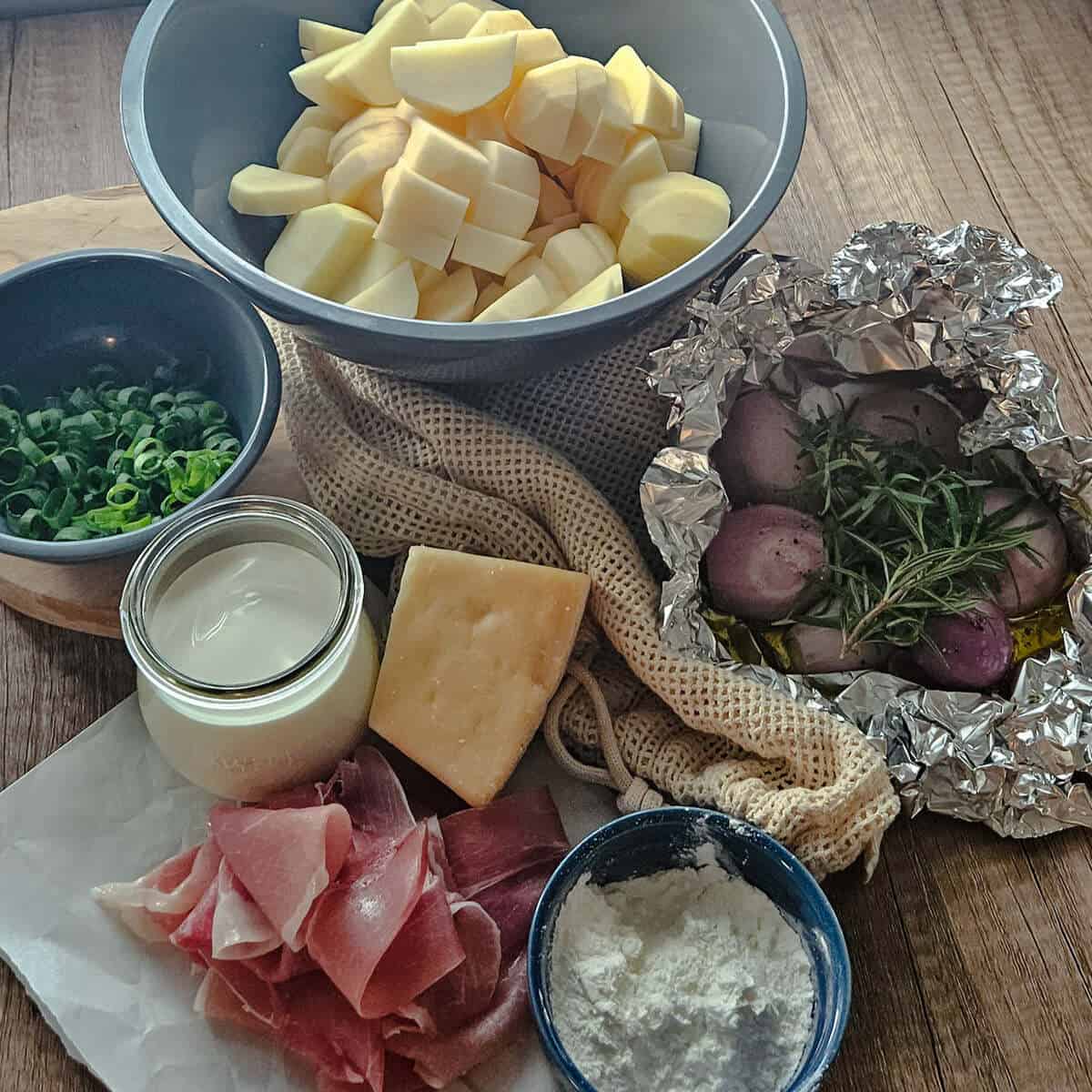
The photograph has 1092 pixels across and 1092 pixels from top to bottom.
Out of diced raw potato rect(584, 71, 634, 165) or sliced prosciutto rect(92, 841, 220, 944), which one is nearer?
sliced prosciutto rect(92, 841, 220, 944)

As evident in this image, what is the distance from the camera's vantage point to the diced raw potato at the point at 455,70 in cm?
112

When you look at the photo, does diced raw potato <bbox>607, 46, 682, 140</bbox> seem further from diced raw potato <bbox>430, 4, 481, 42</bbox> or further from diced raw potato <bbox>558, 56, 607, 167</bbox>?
diced raw potato <bbox>430, 4, 481, 42</bbox>

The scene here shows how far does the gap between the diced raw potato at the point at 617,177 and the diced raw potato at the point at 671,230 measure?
0.04 meters

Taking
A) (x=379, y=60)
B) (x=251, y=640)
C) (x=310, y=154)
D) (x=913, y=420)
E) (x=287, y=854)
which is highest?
(x=379, y=60)

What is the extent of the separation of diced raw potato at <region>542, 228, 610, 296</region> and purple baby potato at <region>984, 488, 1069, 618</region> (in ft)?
1.42

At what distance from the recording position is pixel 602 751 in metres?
1.13

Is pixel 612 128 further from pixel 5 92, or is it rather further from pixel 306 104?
pixel 5 92

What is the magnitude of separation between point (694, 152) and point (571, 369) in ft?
0.88

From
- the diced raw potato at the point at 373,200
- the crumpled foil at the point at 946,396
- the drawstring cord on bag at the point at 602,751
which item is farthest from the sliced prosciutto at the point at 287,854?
the diced raw potato at the point at 373,200

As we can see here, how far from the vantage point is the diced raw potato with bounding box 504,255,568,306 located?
1.15 metres

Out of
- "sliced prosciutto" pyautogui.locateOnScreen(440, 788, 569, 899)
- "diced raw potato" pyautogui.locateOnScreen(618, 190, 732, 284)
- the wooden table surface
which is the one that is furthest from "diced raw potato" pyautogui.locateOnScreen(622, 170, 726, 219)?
"sliced prosciutto" pyautogui.locateOnScreen(440, 788, 569, 899)

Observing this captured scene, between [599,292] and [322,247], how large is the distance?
0.85 ft

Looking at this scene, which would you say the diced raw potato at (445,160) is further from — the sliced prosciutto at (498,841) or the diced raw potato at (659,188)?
the sliced prosciutto at (498,841)

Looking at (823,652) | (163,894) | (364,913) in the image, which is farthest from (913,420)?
(163,894)
